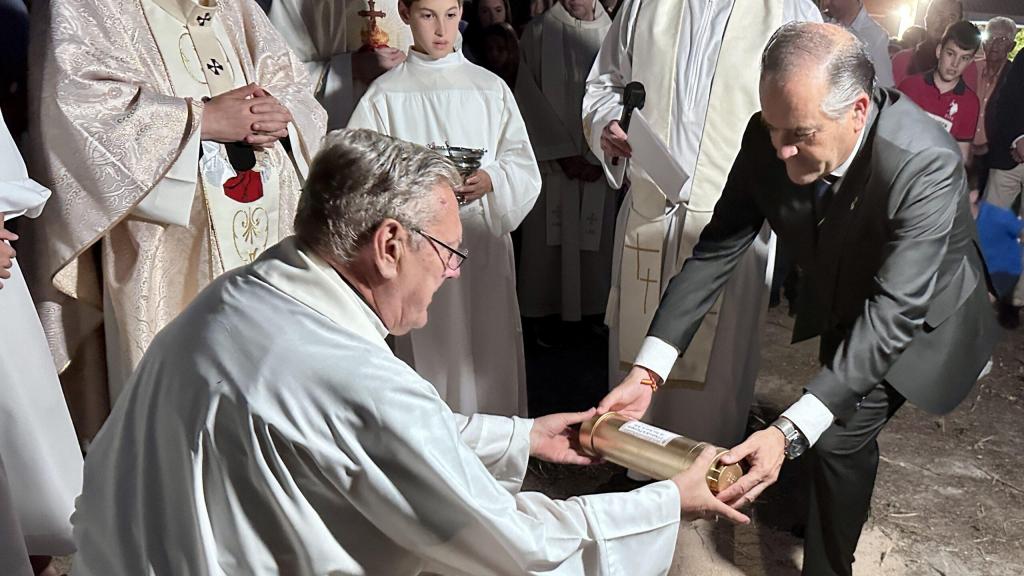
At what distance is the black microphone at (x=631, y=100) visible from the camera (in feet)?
12.1

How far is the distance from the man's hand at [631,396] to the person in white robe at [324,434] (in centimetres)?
87

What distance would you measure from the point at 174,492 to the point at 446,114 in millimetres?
2315

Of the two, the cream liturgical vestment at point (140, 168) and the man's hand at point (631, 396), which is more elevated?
the cream liturgical vestment at point (140, 168)

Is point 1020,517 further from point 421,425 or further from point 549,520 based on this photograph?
point 421,425

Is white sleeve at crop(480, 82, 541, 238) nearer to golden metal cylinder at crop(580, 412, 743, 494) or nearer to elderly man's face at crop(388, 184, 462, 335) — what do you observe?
golden metal cylinder at crop(580, 412, 743, 494)

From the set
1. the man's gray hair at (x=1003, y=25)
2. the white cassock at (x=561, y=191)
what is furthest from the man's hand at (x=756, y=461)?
the man's gray hair at (x=1003, y=25)

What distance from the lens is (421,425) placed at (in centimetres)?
163

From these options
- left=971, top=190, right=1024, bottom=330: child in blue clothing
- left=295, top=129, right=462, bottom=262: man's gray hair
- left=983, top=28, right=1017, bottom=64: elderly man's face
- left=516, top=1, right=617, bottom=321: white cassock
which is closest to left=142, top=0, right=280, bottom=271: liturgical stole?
left=295, top=129, right=462, bottom=262: man's gray hair

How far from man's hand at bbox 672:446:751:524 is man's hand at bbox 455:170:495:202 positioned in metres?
1.71

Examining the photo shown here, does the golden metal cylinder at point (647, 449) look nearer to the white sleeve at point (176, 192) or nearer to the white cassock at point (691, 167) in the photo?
the white cassock at point (691, 167)

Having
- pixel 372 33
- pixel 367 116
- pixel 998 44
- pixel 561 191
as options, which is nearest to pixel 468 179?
pixel 367 116

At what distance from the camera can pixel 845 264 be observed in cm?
274

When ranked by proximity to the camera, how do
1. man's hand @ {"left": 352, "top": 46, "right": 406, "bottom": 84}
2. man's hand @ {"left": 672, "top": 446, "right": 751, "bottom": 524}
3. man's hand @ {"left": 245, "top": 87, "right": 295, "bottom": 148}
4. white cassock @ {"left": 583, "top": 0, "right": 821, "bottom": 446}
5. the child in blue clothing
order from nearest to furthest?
man's hand @ {"left": 672, "top": 446, "right": 751, "bottom": 524}
man's hand @ {"left": 245, "top": 87, "right": 295, "bottom": 148}
white cassock @ {"left": 583, "top": 0, "right": 821, "bottom": 446}
man's hand @ {"left": 352, "top": 46, "right": 406, "bottom": 84}
the child in blue clothing

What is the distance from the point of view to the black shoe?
19.7 ft
